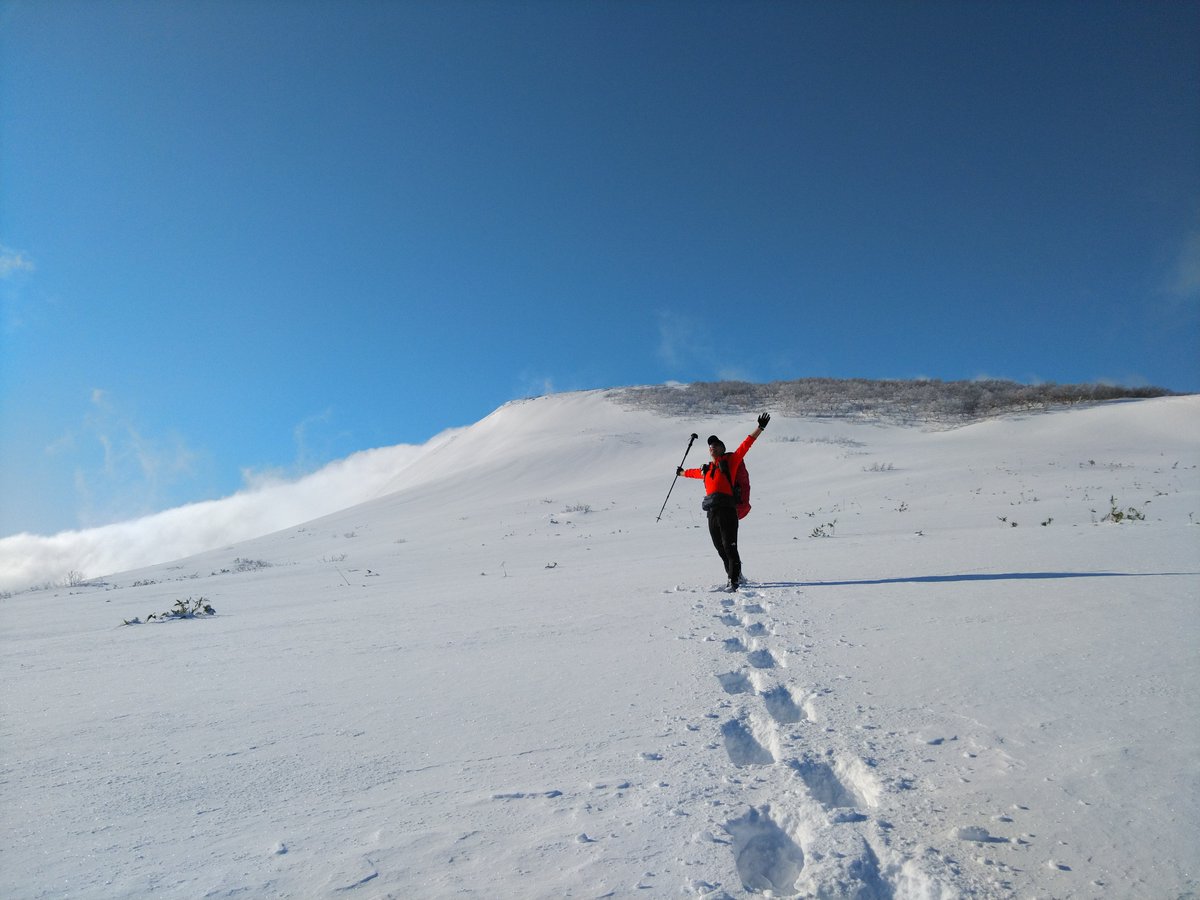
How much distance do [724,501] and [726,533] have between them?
1.25 feet

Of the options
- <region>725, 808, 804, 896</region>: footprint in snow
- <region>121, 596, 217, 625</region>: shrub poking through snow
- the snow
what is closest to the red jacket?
the snow

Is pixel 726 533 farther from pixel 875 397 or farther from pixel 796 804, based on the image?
pixel 875 397

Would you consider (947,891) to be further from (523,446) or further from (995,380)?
(995,380)

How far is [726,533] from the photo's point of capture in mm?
6711

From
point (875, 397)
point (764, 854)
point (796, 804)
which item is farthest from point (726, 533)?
point (875, 397)

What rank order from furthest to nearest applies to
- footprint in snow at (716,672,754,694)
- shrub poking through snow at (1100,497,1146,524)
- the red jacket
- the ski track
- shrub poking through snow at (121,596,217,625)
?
shrub poking through snow at (1100,497,1146,524)
the red jacket
shrub poking through snow at (121,596,217,625)
footprint in snow at (716,672,754,694)
the ski track

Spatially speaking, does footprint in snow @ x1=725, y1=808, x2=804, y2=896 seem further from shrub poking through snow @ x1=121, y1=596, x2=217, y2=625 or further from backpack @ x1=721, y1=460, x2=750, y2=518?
shrub poking through snow @ x1=121, y1=596, x2=217, y2=625

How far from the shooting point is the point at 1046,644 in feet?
12.2

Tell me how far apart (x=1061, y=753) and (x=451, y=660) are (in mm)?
3263

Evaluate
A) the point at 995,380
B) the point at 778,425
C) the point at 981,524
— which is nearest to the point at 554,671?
the point at 981,524

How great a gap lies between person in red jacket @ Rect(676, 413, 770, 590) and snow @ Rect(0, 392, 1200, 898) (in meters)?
0.31

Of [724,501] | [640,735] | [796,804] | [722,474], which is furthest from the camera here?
[722,474]

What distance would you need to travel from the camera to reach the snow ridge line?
1.87 metres

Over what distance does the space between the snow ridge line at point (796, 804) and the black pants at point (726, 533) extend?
112 inches
